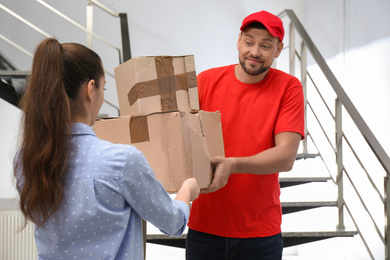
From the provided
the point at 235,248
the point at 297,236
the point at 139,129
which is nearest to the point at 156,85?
the point at 139,129

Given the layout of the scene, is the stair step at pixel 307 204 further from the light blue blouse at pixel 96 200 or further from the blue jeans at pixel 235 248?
the light blue blouse at pixel 96 200

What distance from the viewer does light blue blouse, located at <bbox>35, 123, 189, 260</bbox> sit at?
87cm

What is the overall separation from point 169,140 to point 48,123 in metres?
0.43

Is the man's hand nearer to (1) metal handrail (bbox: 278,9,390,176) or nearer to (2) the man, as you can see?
(2) the man

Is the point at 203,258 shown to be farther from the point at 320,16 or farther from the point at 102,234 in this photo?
the point at 320,16

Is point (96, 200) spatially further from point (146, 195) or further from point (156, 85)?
point (156, 85)

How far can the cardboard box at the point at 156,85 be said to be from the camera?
1276 mm

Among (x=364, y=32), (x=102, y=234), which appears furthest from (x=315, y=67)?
(x=102, y=234)

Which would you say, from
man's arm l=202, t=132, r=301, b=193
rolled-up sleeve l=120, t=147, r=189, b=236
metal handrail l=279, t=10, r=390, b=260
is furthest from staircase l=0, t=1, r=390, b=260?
rolled-up sleeve l=120, t=147, r=189, b=236

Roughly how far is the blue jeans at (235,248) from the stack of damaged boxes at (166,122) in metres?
0.23

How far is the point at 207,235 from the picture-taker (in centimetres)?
144

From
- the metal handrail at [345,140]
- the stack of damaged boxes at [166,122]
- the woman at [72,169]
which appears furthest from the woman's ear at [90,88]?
the metal handrail at [345,140]

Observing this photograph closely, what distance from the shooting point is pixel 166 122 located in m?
1.23

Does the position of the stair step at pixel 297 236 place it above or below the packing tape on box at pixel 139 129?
below
